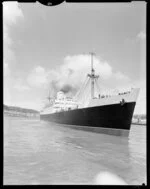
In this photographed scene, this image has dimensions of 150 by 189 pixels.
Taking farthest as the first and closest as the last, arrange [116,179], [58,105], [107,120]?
1. [58,105]
2. [107,120]
3. [116,179]

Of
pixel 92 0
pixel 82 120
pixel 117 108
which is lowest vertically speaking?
pixel 82 120

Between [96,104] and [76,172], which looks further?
[96,104]

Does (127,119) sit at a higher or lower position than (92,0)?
lower

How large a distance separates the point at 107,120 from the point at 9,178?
11471 mm

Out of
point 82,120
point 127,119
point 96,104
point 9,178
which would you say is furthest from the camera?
point 82,120

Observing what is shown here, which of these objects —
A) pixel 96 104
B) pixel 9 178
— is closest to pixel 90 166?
pixel 9 178

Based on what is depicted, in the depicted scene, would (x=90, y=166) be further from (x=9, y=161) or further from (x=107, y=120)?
(x=107, y=120)

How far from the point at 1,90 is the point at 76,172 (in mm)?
3534

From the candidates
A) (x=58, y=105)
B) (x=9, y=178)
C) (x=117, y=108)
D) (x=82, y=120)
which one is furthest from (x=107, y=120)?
(x=58, y=105)

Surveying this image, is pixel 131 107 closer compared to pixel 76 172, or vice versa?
pixel 76 172

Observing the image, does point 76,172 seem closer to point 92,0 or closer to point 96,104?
point 92,0

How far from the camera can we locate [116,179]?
4.79 m

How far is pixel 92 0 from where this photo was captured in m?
2.42

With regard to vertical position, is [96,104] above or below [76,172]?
above
